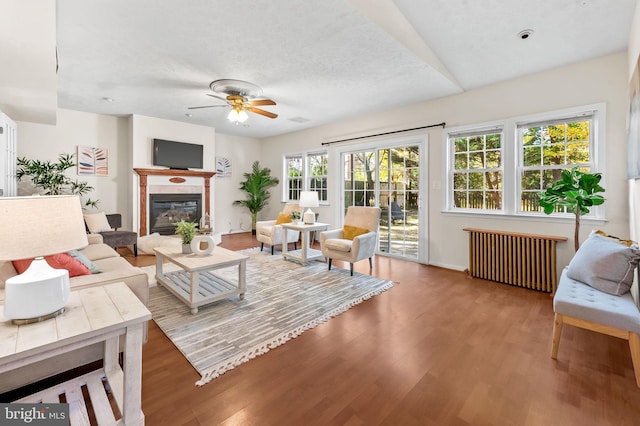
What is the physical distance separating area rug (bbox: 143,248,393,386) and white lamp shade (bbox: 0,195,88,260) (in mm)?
1158

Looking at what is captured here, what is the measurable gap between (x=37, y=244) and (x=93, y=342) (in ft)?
1.47

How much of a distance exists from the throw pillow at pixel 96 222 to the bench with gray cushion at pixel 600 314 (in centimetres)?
624

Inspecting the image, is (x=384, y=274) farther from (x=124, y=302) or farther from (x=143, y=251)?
(x=143, y=251)

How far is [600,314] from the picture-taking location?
187cm

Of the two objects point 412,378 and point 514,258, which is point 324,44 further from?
point 514,258

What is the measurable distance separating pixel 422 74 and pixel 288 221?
338cm

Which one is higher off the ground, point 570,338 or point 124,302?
point 124,302

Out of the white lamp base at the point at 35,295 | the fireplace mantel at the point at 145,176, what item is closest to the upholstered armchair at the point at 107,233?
the fireplace mantel at the point at 145,176

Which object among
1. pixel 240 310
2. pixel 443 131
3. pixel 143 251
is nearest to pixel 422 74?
pixel 443 131

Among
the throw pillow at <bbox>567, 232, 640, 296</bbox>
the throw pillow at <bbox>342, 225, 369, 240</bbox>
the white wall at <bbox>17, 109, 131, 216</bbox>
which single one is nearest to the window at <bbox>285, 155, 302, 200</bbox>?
the throw pillow at <bbox>342, 225, 369, 240</bbox>

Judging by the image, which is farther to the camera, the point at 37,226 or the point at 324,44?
the point at 324,44

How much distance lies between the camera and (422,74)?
3.63 meters

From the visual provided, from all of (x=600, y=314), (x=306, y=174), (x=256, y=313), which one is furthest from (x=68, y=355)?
(x=306, y=174)

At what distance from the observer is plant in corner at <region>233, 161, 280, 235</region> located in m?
7.53
